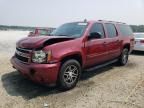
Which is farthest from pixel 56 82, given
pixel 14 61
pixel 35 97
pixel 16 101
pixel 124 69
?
pixel 124 69

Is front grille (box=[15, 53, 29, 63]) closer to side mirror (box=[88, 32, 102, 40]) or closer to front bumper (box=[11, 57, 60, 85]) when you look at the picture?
front bumper (box=[11, 57, 60, 85])

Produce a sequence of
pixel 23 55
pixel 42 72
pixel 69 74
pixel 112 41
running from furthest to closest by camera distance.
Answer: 1. pixel 112 41
2. pixel 69 74
3. pixel 23 55
4. pixel 42 72

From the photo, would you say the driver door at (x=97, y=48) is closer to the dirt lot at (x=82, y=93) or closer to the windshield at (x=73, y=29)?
the windshield at (x=73, y=29)

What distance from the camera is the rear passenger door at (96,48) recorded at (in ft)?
20.8

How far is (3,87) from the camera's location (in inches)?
229

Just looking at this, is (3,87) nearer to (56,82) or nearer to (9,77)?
(9,77)

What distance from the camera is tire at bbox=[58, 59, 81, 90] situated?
544 cm

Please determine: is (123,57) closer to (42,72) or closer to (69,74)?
(69,74)

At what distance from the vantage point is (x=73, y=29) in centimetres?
666

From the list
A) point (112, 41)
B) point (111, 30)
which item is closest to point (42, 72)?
point (112, 41)

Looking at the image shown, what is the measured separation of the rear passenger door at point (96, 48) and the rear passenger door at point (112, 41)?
1.17 feet

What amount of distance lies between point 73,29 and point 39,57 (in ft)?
6.28

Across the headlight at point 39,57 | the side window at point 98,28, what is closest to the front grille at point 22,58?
the headlight at point 39,57

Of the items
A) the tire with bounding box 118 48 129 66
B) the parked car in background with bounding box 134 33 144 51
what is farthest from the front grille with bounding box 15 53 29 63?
the parked car in background with bounding box 134 33 144 51
